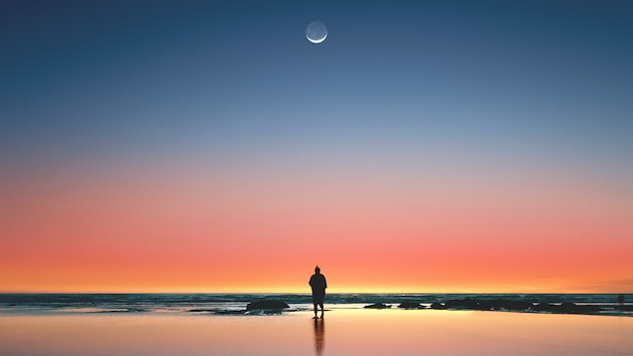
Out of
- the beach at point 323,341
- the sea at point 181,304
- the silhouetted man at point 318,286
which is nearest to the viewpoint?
the beach at point 323,341

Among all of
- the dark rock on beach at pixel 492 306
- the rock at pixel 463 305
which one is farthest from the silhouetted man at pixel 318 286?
the rock at pixel 463 305

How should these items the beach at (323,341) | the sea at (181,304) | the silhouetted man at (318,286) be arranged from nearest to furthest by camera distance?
the beach at (323,341) < the silhouetted man at (318,286) < the sea at (181,304)

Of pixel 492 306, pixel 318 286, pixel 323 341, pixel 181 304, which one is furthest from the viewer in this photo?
pixel 181 304

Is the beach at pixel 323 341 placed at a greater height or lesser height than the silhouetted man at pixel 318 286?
lesser

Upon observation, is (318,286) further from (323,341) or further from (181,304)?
(181,304)

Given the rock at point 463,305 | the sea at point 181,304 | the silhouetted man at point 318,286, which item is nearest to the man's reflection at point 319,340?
the silhouetted man at point 318,286

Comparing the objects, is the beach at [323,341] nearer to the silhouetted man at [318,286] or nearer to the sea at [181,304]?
the silhouetted man at [318,286]

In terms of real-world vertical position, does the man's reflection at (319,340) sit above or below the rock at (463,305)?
below

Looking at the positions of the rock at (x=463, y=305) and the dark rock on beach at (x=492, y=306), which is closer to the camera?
the dark rock on beach at (x=492, y=306)

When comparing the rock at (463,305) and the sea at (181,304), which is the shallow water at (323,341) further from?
the rock at (463,305)

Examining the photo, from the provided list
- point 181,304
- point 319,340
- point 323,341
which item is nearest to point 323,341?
point 323,341

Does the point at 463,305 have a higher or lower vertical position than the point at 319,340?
higher

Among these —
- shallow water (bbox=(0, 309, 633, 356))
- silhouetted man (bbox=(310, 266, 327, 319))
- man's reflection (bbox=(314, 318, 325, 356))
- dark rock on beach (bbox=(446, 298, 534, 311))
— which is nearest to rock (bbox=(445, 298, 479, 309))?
dark rock on beach (bbox=(446, 298, 534, 311))

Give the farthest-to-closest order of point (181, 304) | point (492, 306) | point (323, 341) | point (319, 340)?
point (181, 304) → point (492, 306) → point (319, 340) → point (323, 341)
